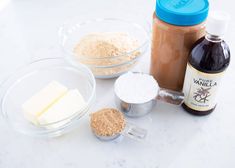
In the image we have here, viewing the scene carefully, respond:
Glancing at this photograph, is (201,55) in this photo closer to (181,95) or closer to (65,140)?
(181,95)

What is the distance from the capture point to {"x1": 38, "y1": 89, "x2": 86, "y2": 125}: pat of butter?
62 cm

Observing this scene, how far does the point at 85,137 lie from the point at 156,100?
184 millimetres

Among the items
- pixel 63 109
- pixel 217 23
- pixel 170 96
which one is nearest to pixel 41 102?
pixel 63 109

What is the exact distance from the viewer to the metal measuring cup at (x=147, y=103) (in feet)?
2.13

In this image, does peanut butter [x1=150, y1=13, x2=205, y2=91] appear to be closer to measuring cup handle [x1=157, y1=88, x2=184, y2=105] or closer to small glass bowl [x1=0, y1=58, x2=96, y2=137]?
measuring cup handle [x1=157, y1=88, x2=184, y2=105]

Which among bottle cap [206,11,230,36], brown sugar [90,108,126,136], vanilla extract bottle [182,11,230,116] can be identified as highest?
bottle cap [206,11,230,36]

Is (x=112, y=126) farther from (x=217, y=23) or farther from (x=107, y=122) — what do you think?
(x=217, y=23)

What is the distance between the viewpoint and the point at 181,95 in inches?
26.2

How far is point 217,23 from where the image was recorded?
20.9 inches

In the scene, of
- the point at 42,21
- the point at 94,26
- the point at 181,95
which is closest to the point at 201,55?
the point at 181,95

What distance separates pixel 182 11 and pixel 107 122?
272 millimetres

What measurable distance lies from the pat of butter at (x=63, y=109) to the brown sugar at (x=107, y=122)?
0.04 metres

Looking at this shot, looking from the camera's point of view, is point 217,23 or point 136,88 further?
point 136,88

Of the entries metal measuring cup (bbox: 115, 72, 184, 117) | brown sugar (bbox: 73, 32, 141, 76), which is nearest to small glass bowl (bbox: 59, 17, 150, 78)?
brown sugar (bbox: 73, 32, 141, 76)
